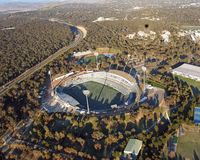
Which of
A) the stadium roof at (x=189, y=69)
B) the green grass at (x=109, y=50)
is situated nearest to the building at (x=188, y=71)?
the stadium roof at (x=189, y=69)

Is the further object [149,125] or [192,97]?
[192,97]

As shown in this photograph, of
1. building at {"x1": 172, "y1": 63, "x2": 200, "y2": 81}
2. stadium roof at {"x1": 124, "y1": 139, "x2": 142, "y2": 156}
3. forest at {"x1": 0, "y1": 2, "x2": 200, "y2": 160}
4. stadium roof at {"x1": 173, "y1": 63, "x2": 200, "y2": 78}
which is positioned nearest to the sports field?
forest at {"x1": 0, "y1": 2, "x2": 200, "y2": 160}

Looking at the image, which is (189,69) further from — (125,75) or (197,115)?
(197,115)

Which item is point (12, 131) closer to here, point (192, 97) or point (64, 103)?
point (64, 103)

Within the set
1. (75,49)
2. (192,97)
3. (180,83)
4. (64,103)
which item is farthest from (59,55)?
(192,97)

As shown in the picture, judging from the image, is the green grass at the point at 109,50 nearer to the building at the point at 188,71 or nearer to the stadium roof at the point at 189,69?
the stadium roof at the point at 189,69

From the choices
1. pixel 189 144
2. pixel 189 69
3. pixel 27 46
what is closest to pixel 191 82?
pixel 189 69
